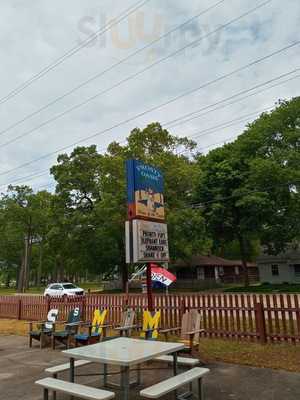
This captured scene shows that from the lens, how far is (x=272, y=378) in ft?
19.1

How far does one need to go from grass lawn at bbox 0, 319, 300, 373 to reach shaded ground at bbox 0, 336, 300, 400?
323 millimetres

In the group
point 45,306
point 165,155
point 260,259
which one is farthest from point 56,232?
point 260,259

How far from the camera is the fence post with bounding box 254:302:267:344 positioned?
26.8ft

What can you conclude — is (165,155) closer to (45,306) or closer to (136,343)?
(45,306)

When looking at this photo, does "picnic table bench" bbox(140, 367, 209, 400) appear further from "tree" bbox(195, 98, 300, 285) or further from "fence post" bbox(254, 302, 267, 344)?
"tree" bbox(195, 98, 300, 285)

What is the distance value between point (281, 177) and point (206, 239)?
776 centimetres

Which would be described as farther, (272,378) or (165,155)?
(165,155)

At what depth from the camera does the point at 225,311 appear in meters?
8.91

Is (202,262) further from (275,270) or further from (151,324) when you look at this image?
(151,324)

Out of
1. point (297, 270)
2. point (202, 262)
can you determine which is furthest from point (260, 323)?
point (202, 262)

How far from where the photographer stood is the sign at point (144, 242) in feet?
25.2

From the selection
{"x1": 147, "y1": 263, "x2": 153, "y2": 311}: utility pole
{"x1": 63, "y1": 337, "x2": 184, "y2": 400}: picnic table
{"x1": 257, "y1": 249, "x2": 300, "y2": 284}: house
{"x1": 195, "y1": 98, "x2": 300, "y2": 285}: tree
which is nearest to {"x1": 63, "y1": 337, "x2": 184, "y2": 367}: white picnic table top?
{"x1": 63, "y1": 337, "x2": 184, "y2": 400}: picnic table

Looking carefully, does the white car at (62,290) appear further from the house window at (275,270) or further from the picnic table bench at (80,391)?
the picnic table bench at (80,391)

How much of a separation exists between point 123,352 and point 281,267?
1424 inches
